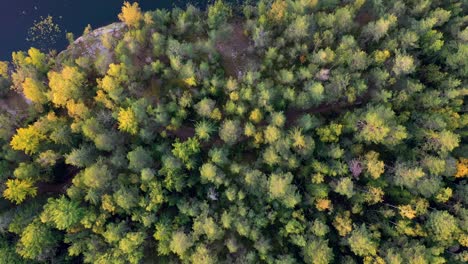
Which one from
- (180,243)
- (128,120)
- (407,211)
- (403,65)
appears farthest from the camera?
(403,65)

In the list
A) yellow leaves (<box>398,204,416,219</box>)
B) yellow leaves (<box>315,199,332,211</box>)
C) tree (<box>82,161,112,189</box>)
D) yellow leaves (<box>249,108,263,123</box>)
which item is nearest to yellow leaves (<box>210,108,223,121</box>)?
yellow leaves (<box>249,108,263,123</box>)

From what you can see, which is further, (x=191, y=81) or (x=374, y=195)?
(x=191, y=81)

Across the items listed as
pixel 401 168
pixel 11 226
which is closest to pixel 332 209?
pixel 401 168

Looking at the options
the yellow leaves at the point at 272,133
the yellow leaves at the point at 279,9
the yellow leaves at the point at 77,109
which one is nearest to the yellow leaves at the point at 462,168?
the yellow leaves at the point at 272,133

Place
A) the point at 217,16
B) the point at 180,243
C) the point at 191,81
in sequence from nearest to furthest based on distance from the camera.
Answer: the point at 180,243
the point at 191,81
the point at 217,16

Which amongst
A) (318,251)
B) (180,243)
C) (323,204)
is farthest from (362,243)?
(180,243)

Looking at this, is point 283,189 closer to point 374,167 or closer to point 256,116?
point 256,116

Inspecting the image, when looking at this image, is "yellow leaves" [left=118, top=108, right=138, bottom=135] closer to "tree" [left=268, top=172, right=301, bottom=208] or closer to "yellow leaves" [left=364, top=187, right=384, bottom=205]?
"tree" [left=268, top=172, right=301, bottom=208]
